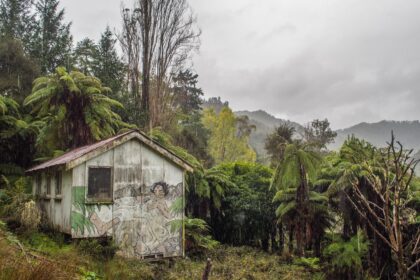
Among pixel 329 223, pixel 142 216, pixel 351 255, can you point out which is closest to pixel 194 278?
pixel 142 216

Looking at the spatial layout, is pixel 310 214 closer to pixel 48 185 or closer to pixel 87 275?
pixel 48 185

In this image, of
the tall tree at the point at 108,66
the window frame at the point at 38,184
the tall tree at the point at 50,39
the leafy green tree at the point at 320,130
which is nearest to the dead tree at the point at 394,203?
the window frame at the point at 38,184

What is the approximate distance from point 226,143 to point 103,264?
30.2m

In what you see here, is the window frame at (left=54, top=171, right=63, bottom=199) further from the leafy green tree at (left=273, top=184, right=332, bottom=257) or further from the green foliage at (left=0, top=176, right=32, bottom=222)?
the leafy green tree at (left=273, top=184, right=332, bottom=257)

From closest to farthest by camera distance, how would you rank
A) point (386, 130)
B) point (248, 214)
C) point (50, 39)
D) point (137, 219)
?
point (137, 219), point (248, 214), point (50, 39), point (386, 130)

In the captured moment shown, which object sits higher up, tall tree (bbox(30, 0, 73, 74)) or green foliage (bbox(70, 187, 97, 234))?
tall tree (bbox(30, 0, 73, 74))

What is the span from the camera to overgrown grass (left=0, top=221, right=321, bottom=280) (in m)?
6.16

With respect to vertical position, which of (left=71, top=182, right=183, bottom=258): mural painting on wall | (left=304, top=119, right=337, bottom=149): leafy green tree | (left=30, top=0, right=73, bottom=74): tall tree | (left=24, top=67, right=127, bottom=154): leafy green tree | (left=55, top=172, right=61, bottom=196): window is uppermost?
(left=30, top=0, right=73, bottom=74): tall tree

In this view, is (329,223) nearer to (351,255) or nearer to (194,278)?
(351,255)

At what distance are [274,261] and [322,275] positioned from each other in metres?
1.84

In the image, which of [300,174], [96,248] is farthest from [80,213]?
[300,174]

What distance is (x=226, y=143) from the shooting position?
131 ft

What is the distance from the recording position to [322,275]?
559 inches

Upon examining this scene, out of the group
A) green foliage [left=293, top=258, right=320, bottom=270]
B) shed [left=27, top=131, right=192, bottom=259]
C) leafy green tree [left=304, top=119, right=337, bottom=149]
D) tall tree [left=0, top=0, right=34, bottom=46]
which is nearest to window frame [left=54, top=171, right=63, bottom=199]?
shed [left=27, top=131, right=192, bottom=259]
